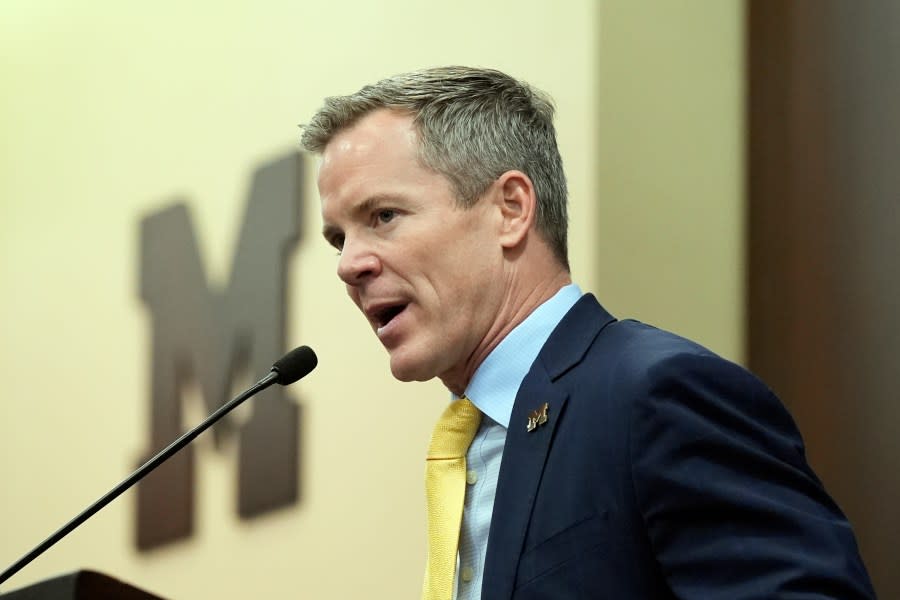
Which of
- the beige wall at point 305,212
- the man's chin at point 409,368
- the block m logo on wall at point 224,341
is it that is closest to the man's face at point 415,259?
the man's chin at point 409,368

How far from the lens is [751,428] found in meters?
1.50

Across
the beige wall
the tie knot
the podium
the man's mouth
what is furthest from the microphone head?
the beige wall

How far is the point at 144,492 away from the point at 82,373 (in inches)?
20.3

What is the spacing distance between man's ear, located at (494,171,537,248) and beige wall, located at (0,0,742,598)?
735 millimetres

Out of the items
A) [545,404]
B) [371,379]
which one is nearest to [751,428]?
[545,404]

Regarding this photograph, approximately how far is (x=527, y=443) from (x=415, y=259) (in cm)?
33

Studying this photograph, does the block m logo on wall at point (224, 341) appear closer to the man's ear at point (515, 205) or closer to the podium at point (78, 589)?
the man's ear at point (515, 205)

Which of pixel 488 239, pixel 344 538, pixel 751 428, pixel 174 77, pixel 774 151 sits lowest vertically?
pixel 344 538

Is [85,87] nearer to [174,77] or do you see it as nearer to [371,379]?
[174,77]

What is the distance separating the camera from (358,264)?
192 cm

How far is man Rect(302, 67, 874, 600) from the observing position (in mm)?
1439

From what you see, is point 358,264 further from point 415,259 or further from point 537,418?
point 537,418

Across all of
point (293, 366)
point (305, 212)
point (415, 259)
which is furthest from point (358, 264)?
point (305, 212)

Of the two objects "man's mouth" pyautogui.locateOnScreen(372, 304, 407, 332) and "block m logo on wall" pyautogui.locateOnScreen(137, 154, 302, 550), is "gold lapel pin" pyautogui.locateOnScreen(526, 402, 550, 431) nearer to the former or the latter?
"man's mouth" pyautogui.locateOnScreen(372, 304, 407, 332)
